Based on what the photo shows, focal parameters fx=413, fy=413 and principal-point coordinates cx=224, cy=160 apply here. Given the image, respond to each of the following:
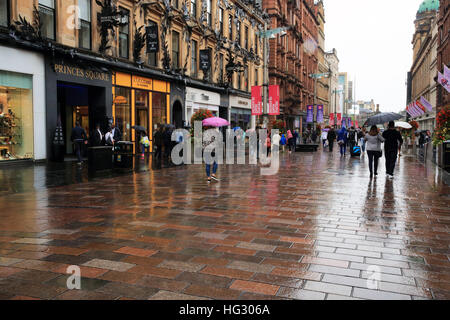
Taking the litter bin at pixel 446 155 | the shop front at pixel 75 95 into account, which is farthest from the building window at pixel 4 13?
the litter bin at pixel 446 155

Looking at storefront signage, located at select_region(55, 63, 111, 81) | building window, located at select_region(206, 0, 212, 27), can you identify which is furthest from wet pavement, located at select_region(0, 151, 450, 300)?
building window, located at select_region(206, 0, 212, 27)

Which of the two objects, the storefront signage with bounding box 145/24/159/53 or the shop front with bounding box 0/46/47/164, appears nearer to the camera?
the shop front with bounding box 0/46/47/164

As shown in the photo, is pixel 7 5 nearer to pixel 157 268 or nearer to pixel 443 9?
pixel 157 268

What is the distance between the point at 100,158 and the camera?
13.2m

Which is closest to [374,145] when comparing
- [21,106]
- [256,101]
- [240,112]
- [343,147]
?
[343,147]

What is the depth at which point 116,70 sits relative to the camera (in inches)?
802

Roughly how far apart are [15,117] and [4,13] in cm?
372

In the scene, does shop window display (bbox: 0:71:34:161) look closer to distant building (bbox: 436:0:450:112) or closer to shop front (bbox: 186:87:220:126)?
shop front (bbox: 186:87:220:126)

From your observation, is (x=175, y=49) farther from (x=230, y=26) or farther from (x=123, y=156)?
(x=123, y=156)

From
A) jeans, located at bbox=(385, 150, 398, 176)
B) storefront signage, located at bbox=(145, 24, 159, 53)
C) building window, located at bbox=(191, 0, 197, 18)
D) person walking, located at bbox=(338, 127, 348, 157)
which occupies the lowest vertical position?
jeans, located at bbox=(385, 150, 398, 176)

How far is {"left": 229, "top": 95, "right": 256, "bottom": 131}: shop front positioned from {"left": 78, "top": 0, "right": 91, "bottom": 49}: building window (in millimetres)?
17556

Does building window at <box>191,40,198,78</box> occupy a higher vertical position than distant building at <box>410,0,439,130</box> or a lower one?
lower

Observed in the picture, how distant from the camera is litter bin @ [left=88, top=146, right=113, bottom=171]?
12953 millimetres

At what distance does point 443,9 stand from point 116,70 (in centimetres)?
4481
